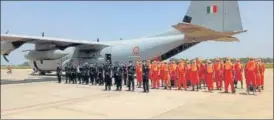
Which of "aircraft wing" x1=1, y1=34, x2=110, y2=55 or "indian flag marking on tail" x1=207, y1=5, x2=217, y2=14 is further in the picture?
"indian flag marking on tail" x1=207, y1=5, x2=217, y2=14

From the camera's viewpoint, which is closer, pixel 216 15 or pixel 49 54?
pixel 216 15

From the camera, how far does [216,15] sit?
61.8ft

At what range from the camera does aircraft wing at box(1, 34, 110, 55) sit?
729 inches

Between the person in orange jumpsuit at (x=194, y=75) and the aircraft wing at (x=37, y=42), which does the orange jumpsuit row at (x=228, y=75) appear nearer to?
the person in orange jumpsuit at (x=194, y=75)

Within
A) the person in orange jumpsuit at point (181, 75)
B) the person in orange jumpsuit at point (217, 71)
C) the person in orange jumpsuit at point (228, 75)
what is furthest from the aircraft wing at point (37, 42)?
the person in orange jumpsuit at point (228, 75)

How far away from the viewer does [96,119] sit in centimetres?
791

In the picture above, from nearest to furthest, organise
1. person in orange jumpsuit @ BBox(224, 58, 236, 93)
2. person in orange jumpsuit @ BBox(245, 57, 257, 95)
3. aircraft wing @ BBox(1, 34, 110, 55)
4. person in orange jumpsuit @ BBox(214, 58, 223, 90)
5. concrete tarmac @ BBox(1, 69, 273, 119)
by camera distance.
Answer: concrete tarmac @ BBox(1, 69, 273, 119) < person in orange jumpsuit @ BBox(245, 57, 257, 95) < person in orange jumpsuit @ BBox(224, 58, 236, 93) < person in orange jumpsuit @ BBox(214, 58, 223, 90) < aircraft wing @ BBox(1, 34, 110, 55)

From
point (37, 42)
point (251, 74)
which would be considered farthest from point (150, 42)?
point (251, 74)

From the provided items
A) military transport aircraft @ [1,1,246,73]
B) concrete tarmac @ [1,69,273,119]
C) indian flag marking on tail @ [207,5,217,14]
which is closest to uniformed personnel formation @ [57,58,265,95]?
military transport aircraft @ [1,1,246,73]

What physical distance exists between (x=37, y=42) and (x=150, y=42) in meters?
8.48

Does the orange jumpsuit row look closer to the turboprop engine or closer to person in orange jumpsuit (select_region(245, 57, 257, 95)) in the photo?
person in orange jumpsuit (select_region(245, 57, 257, 95))

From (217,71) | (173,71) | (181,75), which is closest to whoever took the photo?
(217,71)

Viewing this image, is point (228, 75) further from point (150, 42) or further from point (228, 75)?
point (150, 42)

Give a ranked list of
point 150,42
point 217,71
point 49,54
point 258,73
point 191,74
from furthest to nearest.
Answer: point 49,54 < point 150,42 < point 191,74 < point 217,71 < point 258,73
